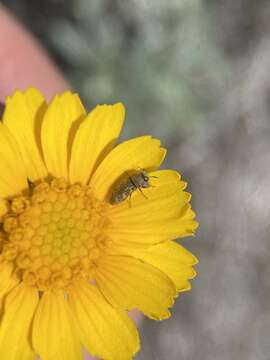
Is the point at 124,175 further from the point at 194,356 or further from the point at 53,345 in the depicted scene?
the point at 194,356

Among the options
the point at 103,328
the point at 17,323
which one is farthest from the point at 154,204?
the point at 17,323

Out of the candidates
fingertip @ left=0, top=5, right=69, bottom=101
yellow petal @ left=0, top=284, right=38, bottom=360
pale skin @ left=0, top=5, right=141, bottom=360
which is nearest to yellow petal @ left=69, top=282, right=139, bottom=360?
yellow petal @ left=0, top=284, right=38, bottom=360

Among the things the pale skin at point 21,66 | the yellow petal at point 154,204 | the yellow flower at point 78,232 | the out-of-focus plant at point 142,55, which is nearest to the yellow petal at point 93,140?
the yellow flower at point 78,232

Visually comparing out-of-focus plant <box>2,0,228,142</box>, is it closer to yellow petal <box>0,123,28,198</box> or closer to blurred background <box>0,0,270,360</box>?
blurred background <box>0,0,270,360</box>

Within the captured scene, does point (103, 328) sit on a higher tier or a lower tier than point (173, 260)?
lower

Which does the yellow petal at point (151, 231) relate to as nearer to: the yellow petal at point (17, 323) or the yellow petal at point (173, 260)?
the yellow petal at point (173, 260)

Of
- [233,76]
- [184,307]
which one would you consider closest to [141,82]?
[233,76]

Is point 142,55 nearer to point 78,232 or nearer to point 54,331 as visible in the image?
point 78,232
